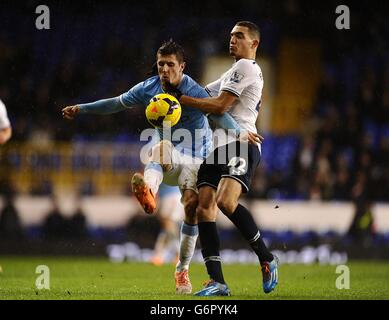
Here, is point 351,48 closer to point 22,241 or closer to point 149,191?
point 22,241

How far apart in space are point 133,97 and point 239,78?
3.54ft

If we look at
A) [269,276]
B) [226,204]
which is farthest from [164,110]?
[269,276]

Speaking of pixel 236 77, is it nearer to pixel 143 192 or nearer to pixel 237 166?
pixel 237 166

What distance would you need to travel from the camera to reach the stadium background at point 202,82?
48.4 ft

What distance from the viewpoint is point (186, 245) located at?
309 inches

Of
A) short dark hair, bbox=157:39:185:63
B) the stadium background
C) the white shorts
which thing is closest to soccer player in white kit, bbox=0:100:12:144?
the white shorts

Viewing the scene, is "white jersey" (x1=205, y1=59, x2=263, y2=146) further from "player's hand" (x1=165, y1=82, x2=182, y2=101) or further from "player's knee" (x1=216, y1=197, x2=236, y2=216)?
"player's knee" (x1=216, y1=197, x2=236, y2=216)

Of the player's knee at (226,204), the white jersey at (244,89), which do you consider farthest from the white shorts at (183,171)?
the player's knee at (226,204)

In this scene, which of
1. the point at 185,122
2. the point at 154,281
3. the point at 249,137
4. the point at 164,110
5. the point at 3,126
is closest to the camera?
the point at 164,110

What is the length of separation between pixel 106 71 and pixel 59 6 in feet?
11.4

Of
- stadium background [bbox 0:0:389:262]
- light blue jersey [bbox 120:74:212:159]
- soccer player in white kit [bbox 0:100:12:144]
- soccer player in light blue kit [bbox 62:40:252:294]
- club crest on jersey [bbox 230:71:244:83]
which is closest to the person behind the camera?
club crest on jersey [bbox 230:71:244:83]

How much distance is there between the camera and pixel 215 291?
7.39 metres

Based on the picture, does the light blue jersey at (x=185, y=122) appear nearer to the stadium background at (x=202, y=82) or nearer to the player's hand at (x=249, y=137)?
the player's hand at (x=249, y=137)

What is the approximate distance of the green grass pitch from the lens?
7.62 metres
